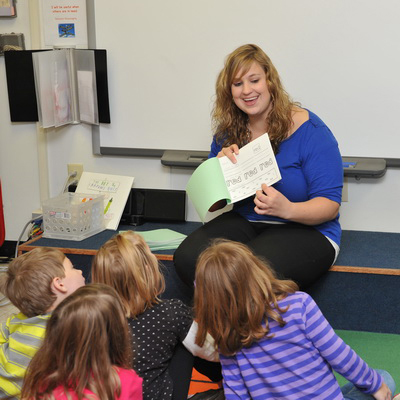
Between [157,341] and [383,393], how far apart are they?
55cm

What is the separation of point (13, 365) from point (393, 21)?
75.8 inches

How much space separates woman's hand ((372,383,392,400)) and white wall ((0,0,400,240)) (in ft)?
4.20

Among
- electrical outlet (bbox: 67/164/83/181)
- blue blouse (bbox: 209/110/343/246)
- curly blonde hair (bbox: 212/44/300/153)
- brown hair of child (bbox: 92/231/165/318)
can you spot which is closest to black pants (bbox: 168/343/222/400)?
brown hair of child (bbox: 92/231/165/318)

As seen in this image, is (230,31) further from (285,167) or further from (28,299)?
(28,299)

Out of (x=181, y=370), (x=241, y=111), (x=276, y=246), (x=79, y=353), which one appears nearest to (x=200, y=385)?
(x=181, y=370)

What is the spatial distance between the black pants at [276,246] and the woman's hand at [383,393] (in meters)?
0.56

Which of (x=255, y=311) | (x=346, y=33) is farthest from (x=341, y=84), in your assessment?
(x=255, y=311)

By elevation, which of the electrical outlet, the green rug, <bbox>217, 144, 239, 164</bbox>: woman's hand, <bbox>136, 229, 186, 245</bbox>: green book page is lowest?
the green rug

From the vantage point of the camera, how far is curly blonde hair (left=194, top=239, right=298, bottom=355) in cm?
133

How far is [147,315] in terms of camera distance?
1.47 metres

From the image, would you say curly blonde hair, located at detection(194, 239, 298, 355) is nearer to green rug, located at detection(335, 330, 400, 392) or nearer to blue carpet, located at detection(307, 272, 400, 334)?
green rug, located at detection(335, 330, 400, 392)

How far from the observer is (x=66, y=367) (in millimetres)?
1101

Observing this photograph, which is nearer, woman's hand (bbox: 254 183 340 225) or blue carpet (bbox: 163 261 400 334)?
woman's hand (bbox: 254 183 340 225)

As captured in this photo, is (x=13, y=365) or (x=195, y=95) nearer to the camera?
(x=13, y=365)
